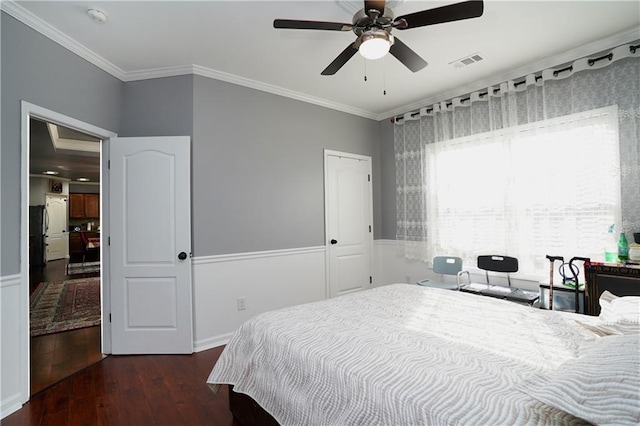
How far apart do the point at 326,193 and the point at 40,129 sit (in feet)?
→ 13.7

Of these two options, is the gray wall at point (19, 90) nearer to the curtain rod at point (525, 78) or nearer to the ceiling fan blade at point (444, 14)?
the ceiling fan blade at point (444, 14)

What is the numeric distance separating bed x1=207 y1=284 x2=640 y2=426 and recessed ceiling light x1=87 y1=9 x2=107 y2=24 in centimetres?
246

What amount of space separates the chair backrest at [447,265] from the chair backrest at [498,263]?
0.27m

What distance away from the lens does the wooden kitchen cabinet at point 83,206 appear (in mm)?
9703

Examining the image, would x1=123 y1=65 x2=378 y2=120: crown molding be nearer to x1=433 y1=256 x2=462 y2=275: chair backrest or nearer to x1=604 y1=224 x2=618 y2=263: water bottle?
x1=433 y1=256 x2=462 y2=275: chair backrest

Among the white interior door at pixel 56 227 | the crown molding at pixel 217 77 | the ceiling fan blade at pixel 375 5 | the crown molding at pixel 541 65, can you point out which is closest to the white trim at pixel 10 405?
the crown molding at pixel 217 77

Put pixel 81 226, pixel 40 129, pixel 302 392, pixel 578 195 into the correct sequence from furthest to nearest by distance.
Result: pixel 81 226, pixel 40 129, pixel 578 195, pixel 302 392

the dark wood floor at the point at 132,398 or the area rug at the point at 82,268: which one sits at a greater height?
the area rug at the point at 82,268

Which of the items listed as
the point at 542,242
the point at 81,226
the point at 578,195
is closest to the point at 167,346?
the point at 542,242

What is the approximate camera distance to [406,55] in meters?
2.25

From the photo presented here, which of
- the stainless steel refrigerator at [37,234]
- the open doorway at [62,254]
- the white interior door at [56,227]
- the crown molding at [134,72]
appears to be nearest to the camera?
the crown molding at [134,72]

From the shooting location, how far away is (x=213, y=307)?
325cm

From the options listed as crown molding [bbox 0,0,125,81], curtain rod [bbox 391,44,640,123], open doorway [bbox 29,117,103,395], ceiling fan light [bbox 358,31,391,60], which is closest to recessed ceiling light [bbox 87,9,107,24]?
crown molding [bbox 0,0,125,81]

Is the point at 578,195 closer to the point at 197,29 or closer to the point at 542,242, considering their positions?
the point at 542,242
